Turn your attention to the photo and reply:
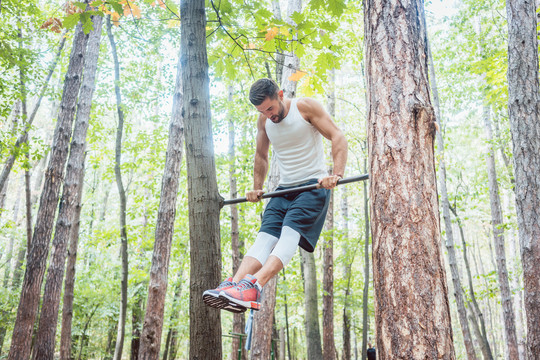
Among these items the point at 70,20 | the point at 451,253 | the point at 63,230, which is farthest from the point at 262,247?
the point at 451,253

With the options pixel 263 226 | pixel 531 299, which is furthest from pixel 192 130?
pixel 531 299

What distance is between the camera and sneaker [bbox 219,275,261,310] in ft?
7.28

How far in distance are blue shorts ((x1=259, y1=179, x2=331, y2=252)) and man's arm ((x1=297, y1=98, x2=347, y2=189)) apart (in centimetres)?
28

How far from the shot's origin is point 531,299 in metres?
4.15

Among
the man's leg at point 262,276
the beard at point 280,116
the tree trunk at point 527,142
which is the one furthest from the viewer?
the tree trunk at point 527,142

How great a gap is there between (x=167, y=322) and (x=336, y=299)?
6296mm

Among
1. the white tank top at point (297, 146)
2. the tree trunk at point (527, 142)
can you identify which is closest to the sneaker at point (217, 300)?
the white tank top at point (297, 146)

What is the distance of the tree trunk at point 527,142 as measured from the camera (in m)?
4.16

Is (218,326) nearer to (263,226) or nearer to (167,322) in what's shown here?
(263,226)

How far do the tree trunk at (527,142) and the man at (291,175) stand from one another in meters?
2.75

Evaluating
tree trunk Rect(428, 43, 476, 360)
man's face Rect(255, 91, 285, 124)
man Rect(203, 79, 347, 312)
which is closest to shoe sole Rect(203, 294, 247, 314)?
man Rect(203, 79, 347, 312)

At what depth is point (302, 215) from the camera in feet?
9.68

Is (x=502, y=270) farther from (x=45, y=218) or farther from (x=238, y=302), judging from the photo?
(x=45, y=218)

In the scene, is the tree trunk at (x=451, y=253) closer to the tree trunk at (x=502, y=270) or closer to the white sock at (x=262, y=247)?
the tree trunk at (x=502, y=270)
